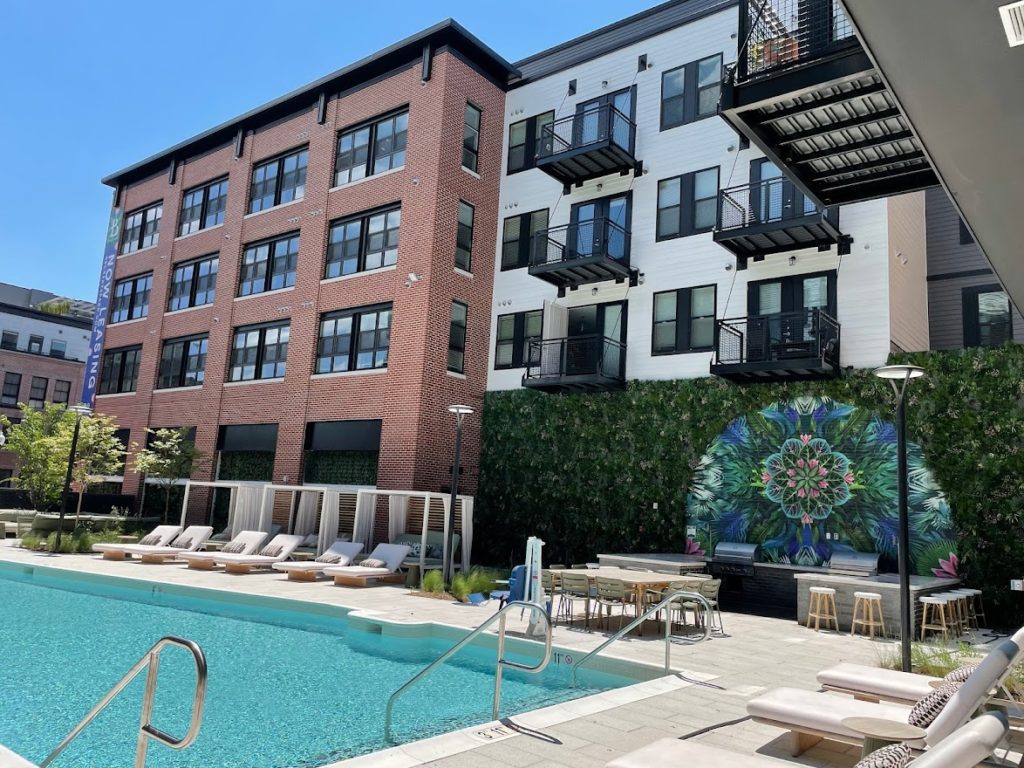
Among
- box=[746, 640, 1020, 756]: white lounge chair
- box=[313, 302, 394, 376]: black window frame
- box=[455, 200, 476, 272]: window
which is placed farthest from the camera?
box=[455, 200, 476, 272]: window

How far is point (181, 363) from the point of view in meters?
31.0

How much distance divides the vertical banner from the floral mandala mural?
27929 mm

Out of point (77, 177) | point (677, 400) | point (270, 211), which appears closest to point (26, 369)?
point (77, 177)

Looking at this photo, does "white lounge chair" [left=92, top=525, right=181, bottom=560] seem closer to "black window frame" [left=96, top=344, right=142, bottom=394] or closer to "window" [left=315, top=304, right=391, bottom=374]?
"window" [left=315, top=304, right=391, bottom=374]

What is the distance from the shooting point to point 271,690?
8781mm

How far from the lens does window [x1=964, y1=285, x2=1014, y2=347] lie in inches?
780

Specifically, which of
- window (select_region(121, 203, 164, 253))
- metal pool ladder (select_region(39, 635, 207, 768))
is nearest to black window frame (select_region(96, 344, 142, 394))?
window (select_region(121, 203, 164, 253))

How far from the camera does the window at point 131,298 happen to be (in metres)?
33.7

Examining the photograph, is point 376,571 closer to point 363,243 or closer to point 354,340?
point 354,340

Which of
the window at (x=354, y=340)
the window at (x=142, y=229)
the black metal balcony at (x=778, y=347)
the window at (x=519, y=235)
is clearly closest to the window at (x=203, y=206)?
the window at (x=142, y=229)

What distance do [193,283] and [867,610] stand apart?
2773 cm

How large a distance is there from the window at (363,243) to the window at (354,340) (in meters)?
1.53

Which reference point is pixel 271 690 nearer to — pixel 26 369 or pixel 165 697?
pixel 165 697

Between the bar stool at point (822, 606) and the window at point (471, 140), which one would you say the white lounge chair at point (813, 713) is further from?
the window at point (471, 140)
